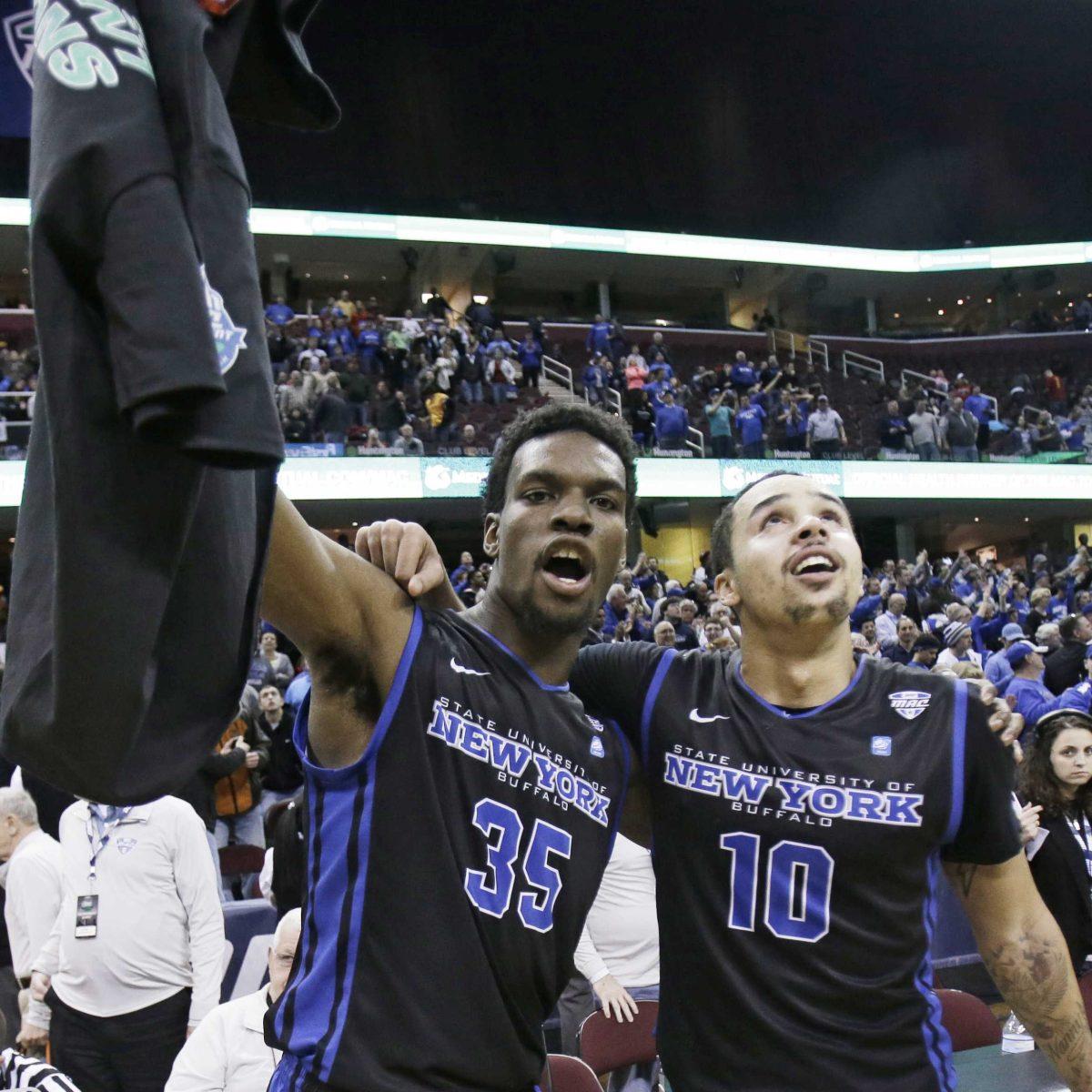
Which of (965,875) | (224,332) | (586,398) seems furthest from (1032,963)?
(586,398)

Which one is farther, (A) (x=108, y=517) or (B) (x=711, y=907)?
(B) (x=711, y=907)

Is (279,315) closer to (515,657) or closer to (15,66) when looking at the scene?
(15,66)

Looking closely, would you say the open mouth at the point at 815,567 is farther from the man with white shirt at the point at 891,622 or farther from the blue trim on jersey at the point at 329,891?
the man with white shirt at the point at 891,622

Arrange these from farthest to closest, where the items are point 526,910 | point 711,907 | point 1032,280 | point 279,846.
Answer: point 1032,280 → point 279,846 → point 711,907 → point 526,910

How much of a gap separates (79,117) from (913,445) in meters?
22.3

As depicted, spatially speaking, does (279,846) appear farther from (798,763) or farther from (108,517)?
(108,517)

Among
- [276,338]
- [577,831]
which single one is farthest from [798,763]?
[276,338]

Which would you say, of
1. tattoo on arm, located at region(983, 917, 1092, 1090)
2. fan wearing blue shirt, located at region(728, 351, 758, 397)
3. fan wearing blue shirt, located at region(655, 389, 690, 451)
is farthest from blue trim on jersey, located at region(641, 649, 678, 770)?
fan wearing blue shirt, located at region(728, 351, 758, 397)

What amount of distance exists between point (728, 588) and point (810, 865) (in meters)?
0.61

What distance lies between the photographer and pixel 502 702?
6.48 feet

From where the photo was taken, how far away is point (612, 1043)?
3.81 meters

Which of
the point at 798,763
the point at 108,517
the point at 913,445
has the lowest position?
the point at 798,763

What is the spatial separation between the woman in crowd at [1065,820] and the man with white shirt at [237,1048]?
2.81m

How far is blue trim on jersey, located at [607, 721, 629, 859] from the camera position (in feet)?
6.93
